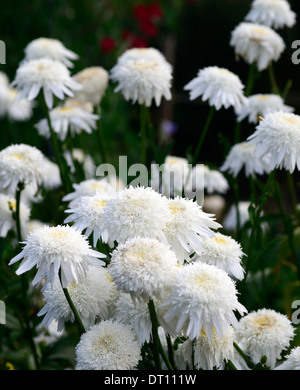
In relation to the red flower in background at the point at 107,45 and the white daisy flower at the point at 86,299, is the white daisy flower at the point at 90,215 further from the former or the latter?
the red flower in background at the point at 107,45

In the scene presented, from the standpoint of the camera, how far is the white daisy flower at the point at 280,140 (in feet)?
3.82

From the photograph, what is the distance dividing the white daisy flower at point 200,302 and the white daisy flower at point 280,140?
15.1 inches

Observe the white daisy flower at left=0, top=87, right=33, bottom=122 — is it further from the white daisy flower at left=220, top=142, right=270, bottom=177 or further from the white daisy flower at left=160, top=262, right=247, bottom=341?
the white daisy flower at left=160, top=262, right=247, bottom=341

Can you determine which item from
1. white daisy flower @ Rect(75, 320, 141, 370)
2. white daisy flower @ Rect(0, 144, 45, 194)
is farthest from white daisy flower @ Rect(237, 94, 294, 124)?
white daisy flower @ Rect(75, 320, 141, 370)

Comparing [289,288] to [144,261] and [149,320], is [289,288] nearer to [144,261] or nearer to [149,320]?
[149,320]

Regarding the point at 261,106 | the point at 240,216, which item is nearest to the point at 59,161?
the point at 261,106

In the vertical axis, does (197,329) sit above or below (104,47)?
below

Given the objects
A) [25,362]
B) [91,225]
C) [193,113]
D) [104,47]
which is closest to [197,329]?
[91,225]

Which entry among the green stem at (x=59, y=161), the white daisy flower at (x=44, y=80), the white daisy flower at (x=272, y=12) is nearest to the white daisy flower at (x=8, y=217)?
the green stem at (x=59, y=161)

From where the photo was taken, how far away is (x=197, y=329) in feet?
2.71

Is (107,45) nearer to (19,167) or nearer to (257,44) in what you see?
Result: (257,44)

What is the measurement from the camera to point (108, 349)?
0.88 m

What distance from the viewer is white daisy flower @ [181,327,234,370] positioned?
3.00ft

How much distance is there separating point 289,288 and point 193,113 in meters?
2.14
